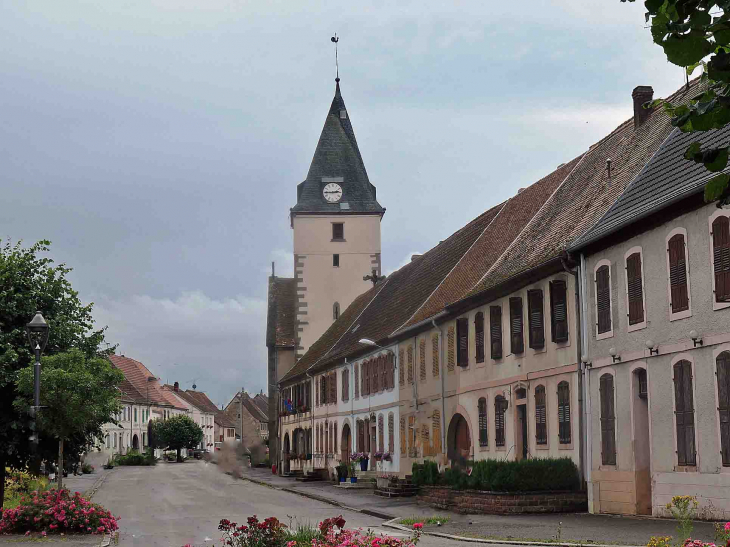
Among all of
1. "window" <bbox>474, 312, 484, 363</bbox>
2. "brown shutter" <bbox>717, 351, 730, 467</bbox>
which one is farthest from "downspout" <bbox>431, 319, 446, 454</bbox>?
"brown shutter" <bbox>717, 351, 730, 467</bbox>

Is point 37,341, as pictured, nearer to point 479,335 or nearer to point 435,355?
point 479,335

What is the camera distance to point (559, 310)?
83.5 ft

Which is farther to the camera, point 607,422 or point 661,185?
point 607,422

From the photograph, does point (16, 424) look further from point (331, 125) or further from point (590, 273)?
point (331, 125)

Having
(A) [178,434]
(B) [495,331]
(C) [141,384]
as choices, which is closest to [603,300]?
(B) [495,331]

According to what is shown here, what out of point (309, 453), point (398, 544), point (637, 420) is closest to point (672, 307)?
point (637, 420)

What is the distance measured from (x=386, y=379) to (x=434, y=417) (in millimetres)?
7244

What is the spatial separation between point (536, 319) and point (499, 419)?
4.09m

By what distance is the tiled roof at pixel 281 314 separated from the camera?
70.8 metres

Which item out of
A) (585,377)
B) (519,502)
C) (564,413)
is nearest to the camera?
(519,502)

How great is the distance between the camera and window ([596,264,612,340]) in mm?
23078

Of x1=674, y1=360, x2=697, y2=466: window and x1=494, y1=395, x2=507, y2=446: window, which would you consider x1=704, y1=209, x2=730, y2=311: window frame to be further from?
x1=494, y1=395, x2=507, y2=446: window

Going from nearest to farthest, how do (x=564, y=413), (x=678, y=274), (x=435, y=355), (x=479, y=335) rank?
1. (x=678, y=274)
2. (x=564, y=413)
3. (x=479, y=335)
4. (x=435, y=355)

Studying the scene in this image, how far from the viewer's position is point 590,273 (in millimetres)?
24000
